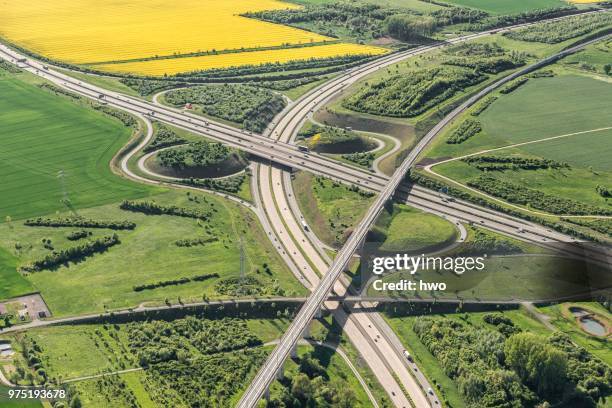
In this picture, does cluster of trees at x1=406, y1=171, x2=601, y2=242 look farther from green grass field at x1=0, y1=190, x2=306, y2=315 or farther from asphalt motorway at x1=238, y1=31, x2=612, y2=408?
green grass field at x1=0, y1=190, x2=306, y2=315

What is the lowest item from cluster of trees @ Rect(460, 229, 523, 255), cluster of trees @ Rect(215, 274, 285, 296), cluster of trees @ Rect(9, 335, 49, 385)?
cluster of trees @ Rect(9, 335, 49, 385)

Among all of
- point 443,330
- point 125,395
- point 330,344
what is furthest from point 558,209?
point 125,395

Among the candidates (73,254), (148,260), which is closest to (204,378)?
(148,260)

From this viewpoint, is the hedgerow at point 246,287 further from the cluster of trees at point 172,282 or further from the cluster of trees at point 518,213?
the cluster of trees at point 518,213

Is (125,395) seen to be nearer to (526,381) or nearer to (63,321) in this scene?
(63,321)

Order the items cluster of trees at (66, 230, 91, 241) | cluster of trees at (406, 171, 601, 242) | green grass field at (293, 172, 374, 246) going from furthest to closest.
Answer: green grass field at (293, 172, 374, 246) → cluster of trees at (406, 171, 601, 242) → cluster of trees at (66, 230, 91, 241)

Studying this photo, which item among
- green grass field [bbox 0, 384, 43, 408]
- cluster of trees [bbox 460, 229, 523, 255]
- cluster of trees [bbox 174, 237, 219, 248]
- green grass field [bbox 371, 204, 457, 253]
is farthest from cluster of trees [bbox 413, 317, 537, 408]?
green grass field [bbox 0, 384, 43, 408]
